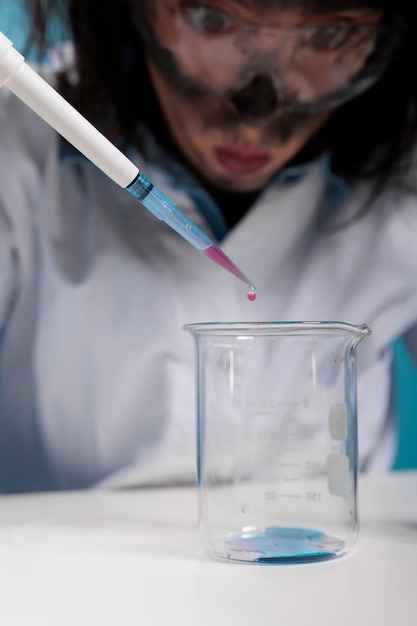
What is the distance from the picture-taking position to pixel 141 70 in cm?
138

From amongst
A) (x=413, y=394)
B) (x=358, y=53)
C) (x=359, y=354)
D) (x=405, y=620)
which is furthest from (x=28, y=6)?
(x=405, y=620)

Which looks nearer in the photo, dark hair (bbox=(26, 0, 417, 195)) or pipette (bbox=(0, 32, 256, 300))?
pipette (bbox=(0, 32, 256, 300))

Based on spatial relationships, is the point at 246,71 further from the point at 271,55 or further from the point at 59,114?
the point at 59,114

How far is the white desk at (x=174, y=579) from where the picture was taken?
657 millimetres

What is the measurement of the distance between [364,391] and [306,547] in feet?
2.48

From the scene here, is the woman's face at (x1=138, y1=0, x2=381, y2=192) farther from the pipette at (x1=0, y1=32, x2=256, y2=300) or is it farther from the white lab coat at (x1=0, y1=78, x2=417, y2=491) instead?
the pipette at (x1=0, y1=32, x2=256, y2=300)

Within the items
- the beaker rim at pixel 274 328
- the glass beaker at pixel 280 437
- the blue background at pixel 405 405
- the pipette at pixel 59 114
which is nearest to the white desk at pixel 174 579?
the glass beaker at pixel 280 437

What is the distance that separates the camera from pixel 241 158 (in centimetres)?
144

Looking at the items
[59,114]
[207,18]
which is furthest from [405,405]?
[59,114]

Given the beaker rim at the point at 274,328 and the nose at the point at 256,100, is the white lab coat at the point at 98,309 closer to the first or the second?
the nose at the point at 256,100

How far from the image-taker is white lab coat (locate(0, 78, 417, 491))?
1.41 meters

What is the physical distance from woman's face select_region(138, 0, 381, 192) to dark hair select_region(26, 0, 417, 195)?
4cm

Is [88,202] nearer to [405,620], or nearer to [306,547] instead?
[306,547]

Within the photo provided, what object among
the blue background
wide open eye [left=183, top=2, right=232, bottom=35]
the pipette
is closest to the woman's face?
wide open eye [left=183, top=2, right=232, bottom=35]
